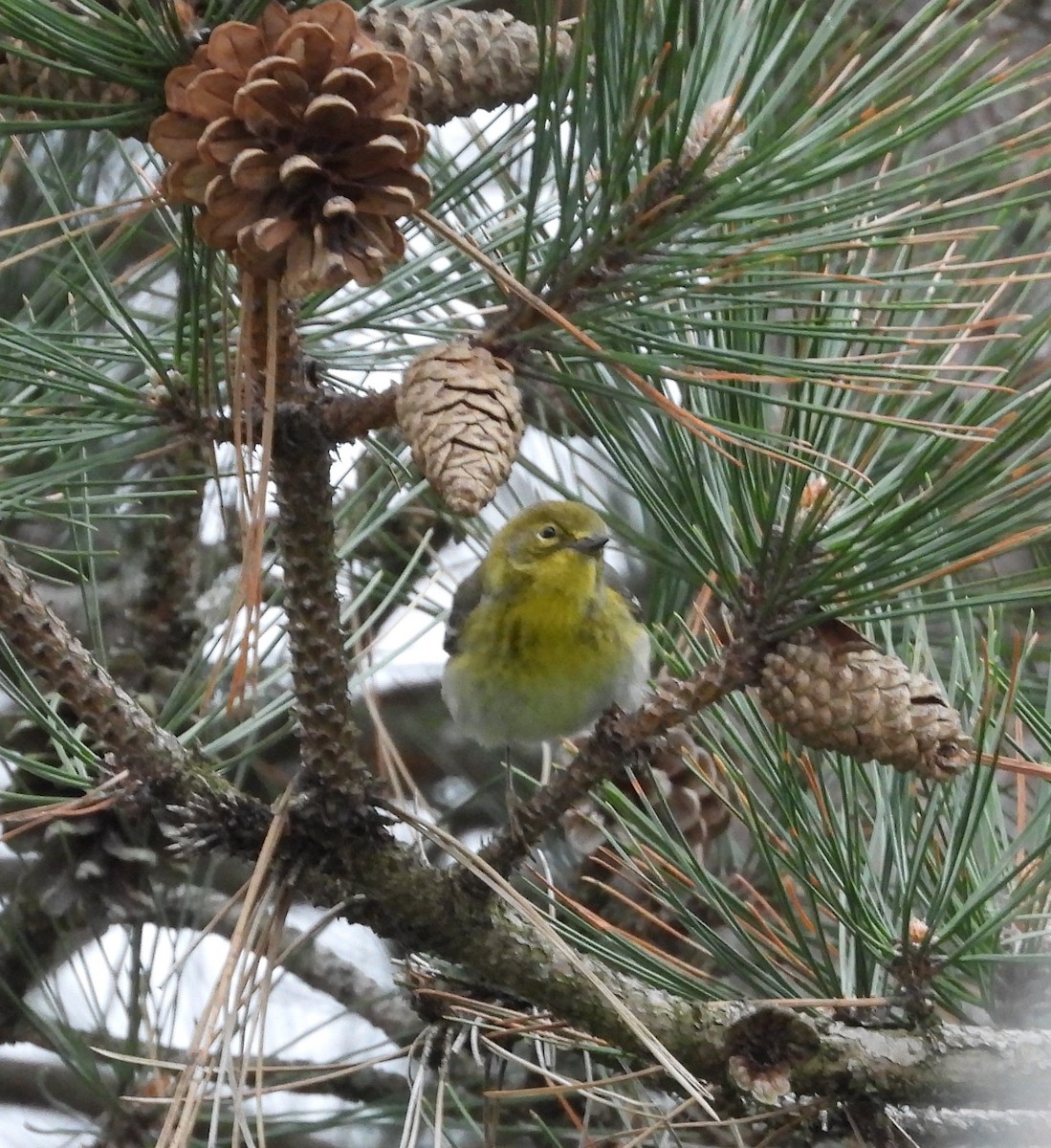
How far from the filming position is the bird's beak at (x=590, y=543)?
190 cm

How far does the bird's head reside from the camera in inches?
77.5

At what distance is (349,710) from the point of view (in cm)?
122

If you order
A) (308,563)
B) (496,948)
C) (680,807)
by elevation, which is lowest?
(496,948)

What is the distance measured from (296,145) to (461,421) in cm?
21

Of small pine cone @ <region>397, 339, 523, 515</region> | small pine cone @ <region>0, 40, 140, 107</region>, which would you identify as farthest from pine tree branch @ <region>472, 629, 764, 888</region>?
small pine cone @ <region>0, 40, 140, 107</region>

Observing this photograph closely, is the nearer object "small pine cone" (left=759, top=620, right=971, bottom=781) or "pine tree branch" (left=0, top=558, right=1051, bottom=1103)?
"small pine cone" (left=759, top=620, right=971, bottom=781)

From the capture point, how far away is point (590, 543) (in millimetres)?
1917

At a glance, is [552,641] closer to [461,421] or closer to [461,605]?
[461,605]

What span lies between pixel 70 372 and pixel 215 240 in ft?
1.06

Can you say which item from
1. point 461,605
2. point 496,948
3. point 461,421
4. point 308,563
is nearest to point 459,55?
point 461,421

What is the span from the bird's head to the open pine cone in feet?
3.41

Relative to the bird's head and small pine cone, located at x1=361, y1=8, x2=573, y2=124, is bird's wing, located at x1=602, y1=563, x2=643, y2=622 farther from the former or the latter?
small pine cone, located at x1=361, y1=8, x2=573, y2=124

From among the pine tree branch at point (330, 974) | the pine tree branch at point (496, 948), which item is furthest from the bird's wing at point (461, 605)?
the pine tree branch at point (496, 948)

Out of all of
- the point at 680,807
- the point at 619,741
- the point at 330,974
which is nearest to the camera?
the point at 619,741
